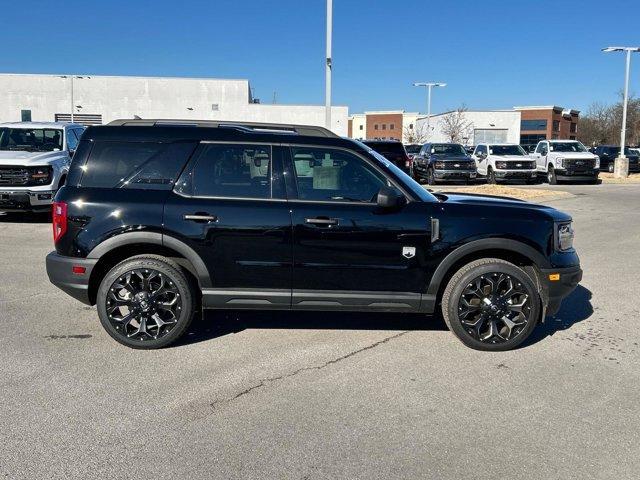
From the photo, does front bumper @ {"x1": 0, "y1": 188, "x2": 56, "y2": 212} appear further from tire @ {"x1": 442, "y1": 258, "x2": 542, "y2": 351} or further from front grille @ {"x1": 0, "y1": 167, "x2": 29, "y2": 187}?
tire @ {"x1": 442, "y1": 258, "x2": 542, "y2": 351}

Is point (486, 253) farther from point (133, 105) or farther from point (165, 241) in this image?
point (133, 105)

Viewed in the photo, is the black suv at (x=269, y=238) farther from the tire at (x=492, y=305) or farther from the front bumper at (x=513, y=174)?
the front bumper at (x=513, y=174)

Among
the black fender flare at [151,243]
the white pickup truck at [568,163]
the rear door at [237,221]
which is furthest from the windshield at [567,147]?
the black fender flare at [151,243]

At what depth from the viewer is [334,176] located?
482cm

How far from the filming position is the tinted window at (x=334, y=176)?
4773mm

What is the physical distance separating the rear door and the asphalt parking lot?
0.53m

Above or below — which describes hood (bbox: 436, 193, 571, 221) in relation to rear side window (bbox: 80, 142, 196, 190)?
below

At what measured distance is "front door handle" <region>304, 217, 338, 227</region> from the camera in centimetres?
466

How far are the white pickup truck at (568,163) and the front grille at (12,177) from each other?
2124 cm

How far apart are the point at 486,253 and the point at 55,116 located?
5637cm

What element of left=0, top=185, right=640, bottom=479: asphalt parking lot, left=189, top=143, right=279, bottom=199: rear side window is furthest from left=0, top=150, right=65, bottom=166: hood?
left=189, top=143, right=279, bottom=199: rear side window

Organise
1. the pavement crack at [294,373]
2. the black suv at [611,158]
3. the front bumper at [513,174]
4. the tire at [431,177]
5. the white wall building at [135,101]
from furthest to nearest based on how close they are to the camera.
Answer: the white wall building at [135,101], the black suv at [611,158], the front bumper at [513,174], the tire at [431,177], the pavement crack at [294,373]

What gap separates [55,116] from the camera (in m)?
53.6

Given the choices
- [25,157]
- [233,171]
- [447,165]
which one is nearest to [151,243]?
[233,171]
